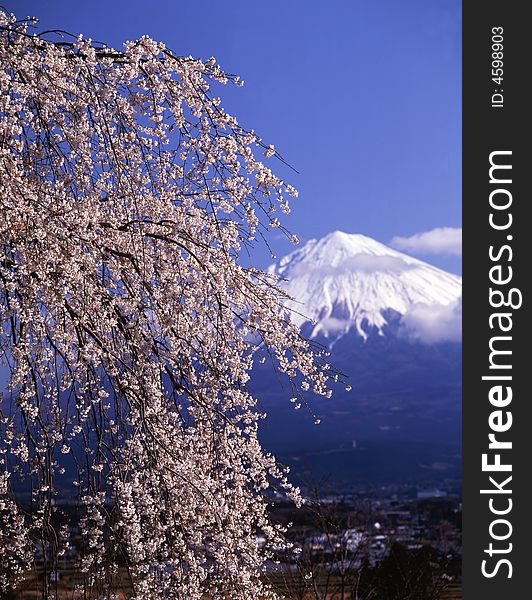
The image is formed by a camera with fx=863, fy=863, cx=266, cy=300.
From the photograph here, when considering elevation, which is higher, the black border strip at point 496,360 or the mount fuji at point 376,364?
the mount fuji at point 376,364


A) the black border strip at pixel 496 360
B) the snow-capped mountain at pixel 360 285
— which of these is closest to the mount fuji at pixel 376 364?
the snow-capped mountain at pixel 360 285

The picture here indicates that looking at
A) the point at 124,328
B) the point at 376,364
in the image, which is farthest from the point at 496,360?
the point at 376,364

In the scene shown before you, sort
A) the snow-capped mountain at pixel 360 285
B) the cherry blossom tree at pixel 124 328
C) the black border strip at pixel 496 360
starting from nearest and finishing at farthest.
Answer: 1. the cherry blossom tree at pixel 124 328
2. the black border strip at pixel 496 360
3. the snow-capped mountain at pixel 360 285

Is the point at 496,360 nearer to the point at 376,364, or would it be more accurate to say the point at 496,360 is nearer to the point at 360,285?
Answer: the point at 376,364

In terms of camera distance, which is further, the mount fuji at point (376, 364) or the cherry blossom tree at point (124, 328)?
the mount fuji at point (376, 364)

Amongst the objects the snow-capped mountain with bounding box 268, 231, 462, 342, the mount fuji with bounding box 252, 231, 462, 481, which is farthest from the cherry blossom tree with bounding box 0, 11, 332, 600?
the snow-capped mountain with bounding box 268, 231, 462, 342

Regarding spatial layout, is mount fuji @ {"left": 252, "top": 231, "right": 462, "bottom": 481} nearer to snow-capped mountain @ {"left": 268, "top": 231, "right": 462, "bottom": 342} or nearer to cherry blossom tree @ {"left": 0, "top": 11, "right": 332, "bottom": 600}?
snow-capped mountain @ {"left": 268, "top": 231, "right": 462, "bottom": 342}

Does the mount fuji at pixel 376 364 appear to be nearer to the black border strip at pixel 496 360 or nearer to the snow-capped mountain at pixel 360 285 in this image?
the snow-capped mountain at pixel 360 285
